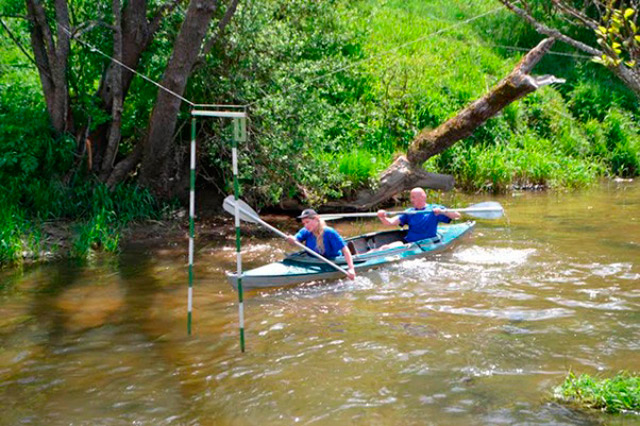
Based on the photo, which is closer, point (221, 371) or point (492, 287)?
point (221, 371)

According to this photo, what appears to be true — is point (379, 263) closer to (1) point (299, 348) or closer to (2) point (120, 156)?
(1) point (299, 348)

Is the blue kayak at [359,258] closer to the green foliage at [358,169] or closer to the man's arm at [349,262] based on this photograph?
the man's arm at [349,262]

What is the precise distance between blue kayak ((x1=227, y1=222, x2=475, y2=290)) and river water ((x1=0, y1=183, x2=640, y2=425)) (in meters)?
0.14

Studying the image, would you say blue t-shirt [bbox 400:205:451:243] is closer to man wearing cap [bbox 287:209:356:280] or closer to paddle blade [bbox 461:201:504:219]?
paddle blade [bbox 461:201:504:219]

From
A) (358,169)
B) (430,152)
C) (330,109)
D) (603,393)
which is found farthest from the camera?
(430,152)

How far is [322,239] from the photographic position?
379 inches

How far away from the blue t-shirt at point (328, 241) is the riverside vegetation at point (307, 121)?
1985 mm

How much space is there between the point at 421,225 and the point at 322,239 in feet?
6.37

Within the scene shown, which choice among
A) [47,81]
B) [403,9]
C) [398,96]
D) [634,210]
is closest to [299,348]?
[47,81]

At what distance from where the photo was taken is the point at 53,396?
19.8 feet

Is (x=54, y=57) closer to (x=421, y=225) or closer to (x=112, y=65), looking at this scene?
(x=112, y=65)

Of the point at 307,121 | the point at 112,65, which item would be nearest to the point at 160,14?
the point at 112,65

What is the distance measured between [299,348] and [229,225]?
5.48 metres

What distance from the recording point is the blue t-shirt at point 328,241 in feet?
31.3
